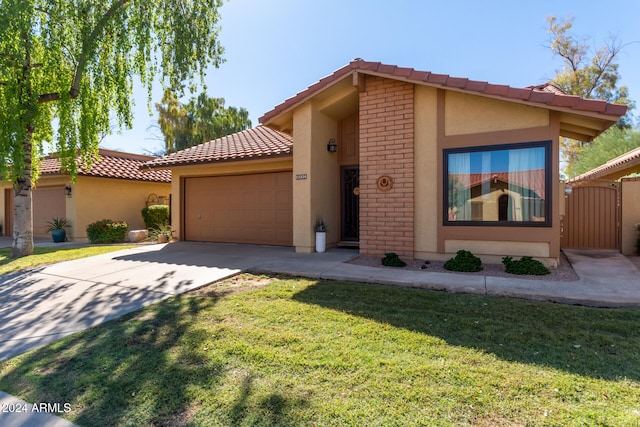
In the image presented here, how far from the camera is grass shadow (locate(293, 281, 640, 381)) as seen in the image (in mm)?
3053

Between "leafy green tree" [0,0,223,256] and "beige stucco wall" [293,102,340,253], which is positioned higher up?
"leafy green tree" [0,0,223,256]

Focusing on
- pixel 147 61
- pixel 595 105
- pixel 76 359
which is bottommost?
pixel 76 359

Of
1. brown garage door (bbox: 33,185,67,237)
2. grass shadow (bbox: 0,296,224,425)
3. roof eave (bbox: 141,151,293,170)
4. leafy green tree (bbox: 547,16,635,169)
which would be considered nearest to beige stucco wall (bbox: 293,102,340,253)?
roof eave (bbox: 141,151,293,170)

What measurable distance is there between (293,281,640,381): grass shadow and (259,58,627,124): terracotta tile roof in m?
3.46

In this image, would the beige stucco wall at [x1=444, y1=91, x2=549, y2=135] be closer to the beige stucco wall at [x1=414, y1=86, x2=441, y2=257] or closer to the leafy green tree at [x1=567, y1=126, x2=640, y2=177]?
the beige stucco wall at [x1=414, y1=86, x2=441, y2=257]

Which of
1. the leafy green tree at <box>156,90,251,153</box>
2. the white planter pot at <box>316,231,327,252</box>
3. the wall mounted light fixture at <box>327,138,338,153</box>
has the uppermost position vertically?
the leafy green tree at <box>156,90,251,153</box>

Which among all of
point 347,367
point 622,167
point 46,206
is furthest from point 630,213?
point 46,206

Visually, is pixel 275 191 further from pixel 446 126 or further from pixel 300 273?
pixel 446 126

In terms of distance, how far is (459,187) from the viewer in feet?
23.9

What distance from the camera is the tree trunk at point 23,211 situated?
9211 millimetres

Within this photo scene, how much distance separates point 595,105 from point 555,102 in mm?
583

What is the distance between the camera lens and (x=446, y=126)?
23.9ft

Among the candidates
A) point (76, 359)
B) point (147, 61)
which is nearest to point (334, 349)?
point (76, 359)

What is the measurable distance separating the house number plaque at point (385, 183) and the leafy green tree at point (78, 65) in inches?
267
